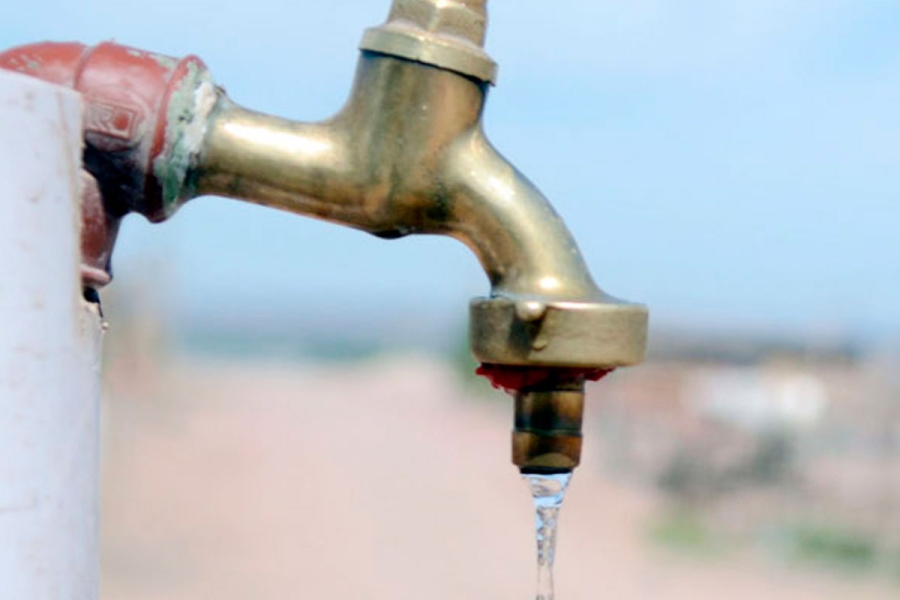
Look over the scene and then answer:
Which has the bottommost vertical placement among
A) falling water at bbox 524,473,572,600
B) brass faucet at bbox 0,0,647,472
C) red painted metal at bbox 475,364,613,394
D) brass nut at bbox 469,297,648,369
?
falling water at bbox 524,473,572,600

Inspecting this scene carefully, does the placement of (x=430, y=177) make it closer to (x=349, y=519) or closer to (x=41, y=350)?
(x=41, y=350)

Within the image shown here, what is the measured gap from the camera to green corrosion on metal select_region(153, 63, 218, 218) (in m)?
0.81

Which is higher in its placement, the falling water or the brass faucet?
the brass faucet

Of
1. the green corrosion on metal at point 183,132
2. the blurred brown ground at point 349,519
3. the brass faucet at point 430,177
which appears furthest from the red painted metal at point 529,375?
the blurred brown ground at point 349,519

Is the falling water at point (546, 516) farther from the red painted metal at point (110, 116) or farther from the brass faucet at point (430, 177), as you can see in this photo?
the red painted metal at point (110, 116)

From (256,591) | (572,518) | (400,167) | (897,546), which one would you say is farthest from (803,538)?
(400,167)

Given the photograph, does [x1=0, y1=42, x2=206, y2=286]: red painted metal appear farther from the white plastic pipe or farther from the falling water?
the falling water

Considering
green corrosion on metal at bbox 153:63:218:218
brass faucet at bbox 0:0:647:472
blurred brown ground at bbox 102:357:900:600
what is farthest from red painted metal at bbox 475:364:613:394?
blurred brown ground at bbox 102:357:900:600

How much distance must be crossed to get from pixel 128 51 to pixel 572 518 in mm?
11610

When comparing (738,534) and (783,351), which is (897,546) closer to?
(738,534)

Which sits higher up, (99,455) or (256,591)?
(99,455)

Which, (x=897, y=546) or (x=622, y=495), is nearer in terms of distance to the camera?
(x=897, y=546)

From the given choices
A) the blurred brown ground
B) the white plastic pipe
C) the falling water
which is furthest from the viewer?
the blurred brown ground

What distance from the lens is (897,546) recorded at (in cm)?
980
